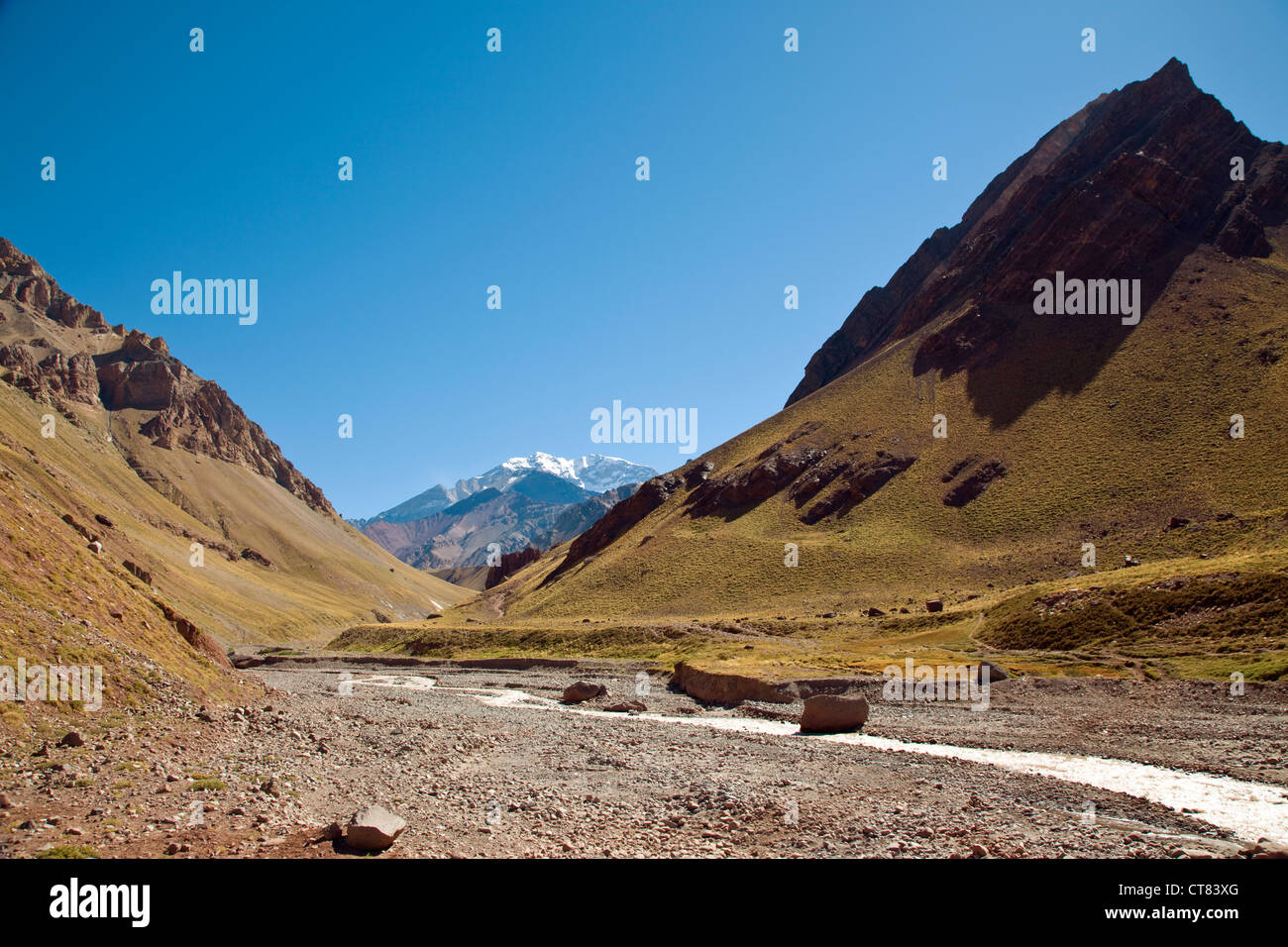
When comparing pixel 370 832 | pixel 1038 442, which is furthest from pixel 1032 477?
pixel 370 832

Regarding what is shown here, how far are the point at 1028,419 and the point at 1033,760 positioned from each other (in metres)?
102

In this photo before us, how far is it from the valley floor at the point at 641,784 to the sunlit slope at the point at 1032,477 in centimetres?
4689

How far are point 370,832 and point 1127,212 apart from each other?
566 ft

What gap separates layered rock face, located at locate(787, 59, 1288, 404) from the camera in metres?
137

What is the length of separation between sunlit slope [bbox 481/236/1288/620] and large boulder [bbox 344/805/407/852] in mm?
73895

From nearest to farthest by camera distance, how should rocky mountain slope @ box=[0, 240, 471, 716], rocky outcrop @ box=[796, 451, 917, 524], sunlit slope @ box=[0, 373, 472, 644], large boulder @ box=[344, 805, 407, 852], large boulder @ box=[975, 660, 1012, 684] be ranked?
large boulder @ box=[344, 805, 407, 852] → rocky mountain slope @ box=[0, 240, 471, 716] → large boulder @ box=[975, 660, 1012, 684] → sunlit slope @ box=[0, 373, 472, 644] → rocky outcrop @ box=[796, 451, 917, 524]

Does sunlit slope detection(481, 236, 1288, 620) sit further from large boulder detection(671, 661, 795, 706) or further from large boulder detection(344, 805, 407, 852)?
large boulder detection(344, 805, 407, 852)

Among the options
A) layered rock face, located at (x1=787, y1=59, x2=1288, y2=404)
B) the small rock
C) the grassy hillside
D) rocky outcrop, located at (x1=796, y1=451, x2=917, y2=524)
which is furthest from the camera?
layered rock face, located at (x1=787, y1=59, x2=1288, y2=404)

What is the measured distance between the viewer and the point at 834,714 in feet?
116

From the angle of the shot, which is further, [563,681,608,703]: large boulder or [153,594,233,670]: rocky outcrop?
[563,681,608,703]: large boulder

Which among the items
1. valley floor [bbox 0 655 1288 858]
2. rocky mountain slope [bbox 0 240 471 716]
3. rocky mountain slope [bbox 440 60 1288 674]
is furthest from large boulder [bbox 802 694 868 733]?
rocky mountain slope [bbox 0 240 471 716]

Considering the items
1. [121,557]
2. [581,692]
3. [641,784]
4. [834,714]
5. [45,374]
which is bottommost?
[581,692]

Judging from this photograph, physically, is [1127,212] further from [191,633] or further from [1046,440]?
[191,633]

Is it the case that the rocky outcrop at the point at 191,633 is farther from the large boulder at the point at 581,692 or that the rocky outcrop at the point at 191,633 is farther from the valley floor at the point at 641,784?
the large boulder at the point at 581,692
